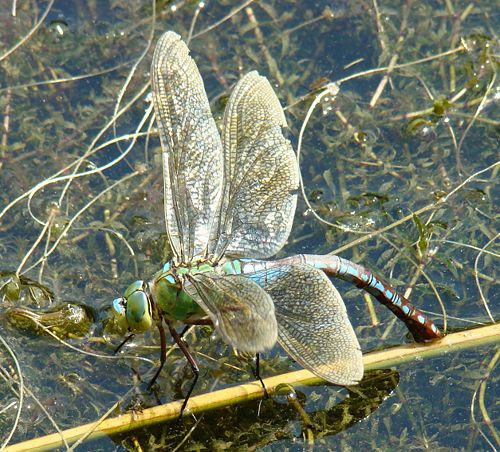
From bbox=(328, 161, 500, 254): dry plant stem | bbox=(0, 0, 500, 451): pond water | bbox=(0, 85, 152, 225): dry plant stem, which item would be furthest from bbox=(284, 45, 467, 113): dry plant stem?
bbox=(0, 85, 152, 225): dry plant stem

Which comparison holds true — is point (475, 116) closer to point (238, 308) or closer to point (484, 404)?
point (484, 404)

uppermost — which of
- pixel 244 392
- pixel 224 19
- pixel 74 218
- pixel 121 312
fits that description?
pixel 224 19

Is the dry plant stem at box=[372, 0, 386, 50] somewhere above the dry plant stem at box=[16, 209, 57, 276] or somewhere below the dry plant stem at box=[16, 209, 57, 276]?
above

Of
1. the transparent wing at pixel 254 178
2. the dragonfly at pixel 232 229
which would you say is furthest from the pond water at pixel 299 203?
the transparent wing at pixel 254 178

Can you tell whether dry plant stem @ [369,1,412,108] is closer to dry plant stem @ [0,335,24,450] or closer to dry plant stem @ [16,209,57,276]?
dry plant stem @ [16,209,57,276]

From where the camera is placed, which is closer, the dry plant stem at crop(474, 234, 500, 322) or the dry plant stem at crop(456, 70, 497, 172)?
the dry plant stem at crop(474, 234, 500, 322)

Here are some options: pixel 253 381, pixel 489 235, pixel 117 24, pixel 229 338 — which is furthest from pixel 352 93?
pixel 229 338

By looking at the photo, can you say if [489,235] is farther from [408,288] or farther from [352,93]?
[352,93]

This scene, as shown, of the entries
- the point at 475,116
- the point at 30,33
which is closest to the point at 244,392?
the point at 475,116
